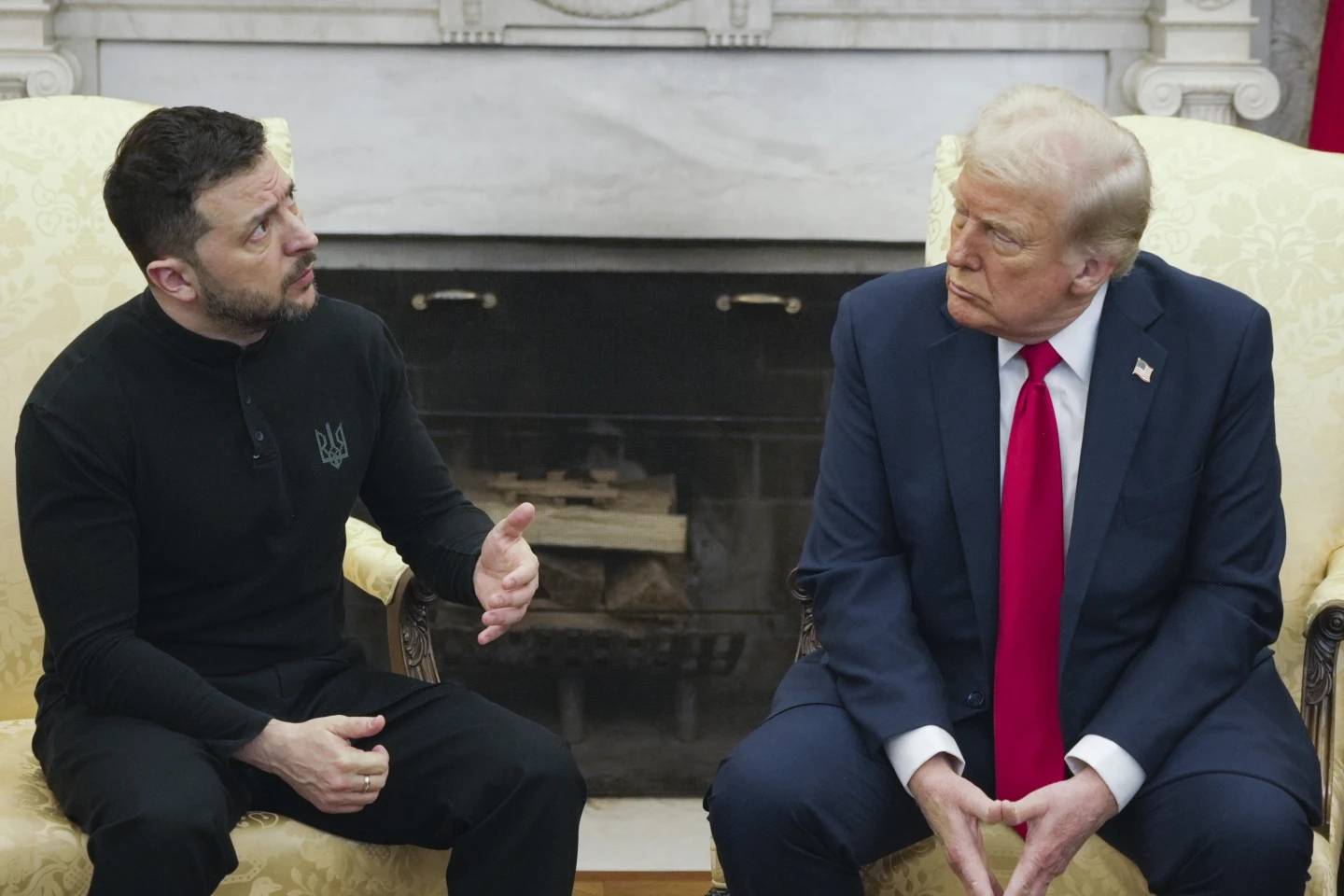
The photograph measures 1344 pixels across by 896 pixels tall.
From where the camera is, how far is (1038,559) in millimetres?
1698

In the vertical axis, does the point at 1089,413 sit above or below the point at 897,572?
above

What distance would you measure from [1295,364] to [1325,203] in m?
0.21

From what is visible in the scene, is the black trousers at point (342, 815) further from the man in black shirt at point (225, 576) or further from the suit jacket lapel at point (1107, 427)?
the suit jacket lapel at point (1107, 427)

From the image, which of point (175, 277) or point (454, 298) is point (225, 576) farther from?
point (454, 298)

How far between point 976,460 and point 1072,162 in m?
0.32

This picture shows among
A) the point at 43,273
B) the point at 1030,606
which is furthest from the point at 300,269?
the point at 1030,606

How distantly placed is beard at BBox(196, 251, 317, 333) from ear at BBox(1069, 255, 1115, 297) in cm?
81

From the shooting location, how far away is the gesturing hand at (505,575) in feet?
5.83

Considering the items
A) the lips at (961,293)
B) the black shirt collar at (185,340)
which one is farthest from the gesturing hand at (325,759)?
the lips at (961,293)

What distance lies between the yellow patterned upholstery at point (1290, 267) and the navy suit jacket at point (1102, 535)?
342 millimetres

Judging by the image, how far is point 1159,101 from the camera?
2635 millimetres

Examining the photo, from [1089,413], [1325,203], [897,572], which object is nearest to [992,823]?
[897,572]

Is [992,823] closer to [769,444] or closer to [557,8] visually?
[769,444]

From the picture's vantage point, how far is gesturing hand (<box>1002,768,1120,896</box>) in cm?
156
